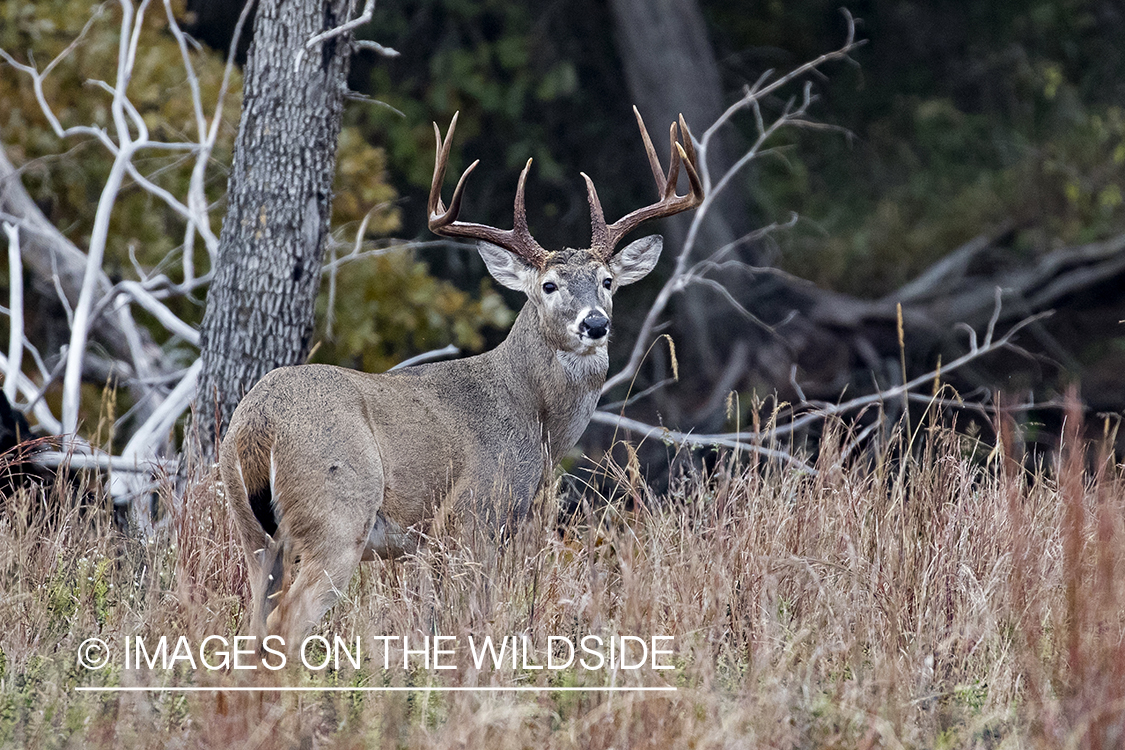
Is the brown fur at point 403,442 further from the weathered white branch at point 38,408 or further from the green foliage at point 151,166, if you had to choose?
the green foliage at point 151,166

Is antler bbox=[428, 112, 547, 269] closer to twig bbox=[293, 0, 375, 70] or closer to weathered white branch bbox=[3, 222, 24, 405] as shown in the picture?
twig bbox=[293, 0, 375, 70]

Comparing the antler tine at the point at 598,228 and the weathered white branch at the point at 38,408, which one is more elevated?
the antler tine at the point at 598,228

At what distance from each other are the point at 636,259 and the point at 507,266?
0.58m

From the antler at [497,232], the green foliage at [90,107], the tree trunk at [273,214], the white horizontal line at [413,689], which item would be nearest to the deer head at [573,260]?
the antler at [497,232]

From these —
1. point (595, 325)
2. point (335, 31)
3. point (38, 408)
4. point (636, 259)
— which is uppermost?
point (335, 31)

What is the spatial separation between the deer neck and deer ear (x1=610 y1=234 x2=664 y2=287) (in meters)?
0.43

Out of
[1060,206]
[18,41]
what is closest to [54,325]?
[18,41]

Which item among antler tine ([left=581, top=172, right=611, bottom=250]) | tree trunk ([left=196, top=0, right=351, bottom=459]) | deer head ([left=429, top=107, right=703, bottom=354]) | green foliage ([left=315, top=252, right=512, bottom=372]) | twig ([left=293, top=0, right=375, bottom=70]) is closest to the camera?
deer head ([left=429, top=107, right=703, bottom=354])

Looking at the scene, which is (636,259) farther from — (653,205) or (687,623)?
(687,623)

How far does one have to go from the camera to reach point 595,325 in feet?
16.6

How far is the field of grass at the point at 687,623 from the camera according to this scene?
3279mm

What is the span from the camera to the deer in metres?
4.25

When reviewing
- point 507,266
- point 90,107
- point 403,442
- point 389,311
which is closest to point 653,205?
point 507,266

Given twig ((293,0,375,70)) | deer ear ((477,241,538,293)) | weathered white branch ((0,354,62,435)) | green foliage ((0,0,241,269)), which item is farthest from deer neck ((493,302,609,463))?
green foliage ((0,0,241,269))
